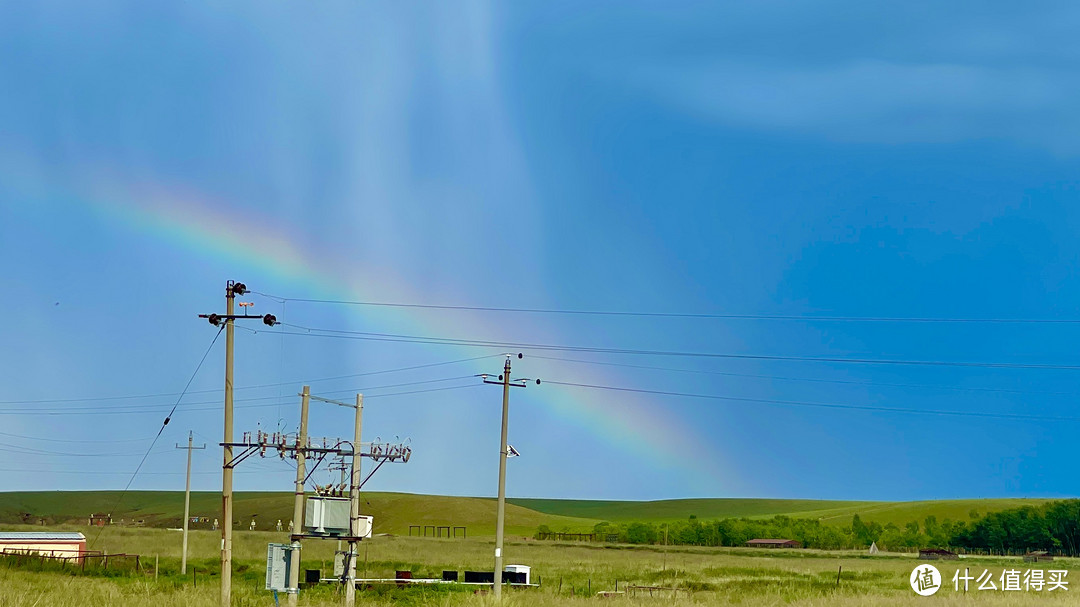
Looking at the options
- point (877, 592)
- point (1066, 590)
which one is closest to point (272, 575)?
point (877, 592)

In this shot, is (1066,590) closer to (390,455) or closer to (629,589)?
(629,589)

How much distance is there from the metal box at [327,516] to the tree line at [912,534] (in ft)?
369

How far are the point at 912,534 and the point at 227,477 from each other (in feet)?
510

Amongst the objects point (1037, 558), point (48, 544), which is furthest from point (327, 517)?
point (1037, 558)

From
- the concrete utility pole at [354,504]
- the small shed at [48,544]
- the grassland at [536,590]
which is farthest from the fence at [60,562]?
the concrete utility pole at [354,504]

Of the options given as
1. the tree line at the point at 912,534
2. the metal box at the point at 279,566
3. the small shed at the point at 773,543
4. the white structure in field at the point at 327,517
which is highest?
the white structure in field at the point at 327,517

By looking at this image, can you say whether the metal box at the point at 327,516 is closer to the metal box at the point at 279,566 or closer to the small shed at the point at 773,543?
the metal box at the point at 279,566

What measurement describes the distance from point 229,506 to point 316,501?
6.63 m

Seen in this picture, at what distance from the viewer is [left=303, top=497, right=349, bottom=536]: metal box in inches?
1753

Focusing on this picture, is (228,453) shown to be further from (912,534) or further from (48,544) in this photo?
(912,534)

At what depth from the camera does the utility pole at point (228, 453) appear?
37125 millimetres

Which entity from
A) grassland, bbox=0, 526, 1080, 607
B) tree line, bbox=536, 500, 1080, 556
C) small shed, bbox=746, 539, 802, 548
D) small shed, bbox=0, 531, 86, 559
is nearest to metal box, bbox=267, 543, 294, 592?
grassland, bbox=0, 526, 1080, 607

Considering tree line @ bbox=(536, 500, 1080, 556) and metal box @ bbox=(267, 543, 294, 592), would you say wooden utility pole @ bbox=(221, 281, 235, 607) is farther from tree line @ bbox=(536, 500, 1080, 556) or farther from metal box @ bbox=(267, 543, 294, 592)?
tree line @ bbox=(536, 500, 1080, 556)

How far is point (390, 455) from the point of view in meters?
51.1
